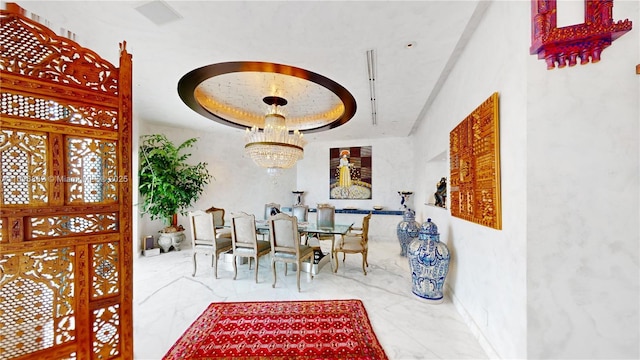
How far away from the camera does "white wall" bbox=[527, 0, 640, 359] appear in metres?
1.30

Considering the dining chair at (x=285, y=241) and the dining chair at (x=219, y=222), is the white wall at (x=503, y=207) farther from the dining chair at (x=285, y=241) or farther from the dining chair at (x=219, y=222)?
the dining chair at (x=219, y=222)

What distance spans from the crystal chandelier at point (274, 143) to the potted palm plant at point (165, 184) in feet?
6.61

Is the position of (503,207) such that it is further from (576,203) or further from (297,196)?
(297,196)

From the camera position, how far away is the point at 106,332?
1363 millimetres

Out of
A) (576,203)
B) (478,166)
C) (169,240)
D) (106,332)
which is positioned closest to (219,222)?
(169,240)

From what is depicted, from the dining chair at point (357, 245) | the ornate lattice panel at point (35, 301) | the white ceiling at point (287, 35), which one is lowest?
the dining chair at point (357, 245)

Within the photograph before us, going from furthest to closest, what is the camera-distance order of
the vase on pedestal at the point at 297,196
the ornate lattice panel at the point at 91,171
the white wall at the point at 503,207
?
the vase on pedestal at the point at 297,196 < the white wall at the point at 503,207 < the ornate lattice panel at the point at 91,171

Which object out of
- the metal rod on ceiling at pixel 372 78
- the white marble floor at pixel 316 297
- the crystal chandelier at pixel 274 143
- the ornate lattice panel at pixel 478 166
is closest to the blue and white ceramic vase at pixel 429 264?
the white marble floor at pixel 316 297

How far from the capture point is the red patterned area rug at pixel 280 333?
1918 mm

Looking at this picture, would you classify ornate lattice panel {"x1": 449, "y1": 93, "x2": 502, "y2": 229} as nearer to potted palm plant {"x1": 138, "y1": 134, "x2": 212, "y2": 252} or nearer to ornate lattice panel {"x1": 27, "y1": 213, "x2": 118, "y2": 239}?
ornate lattice panel {"x1": 27, "y1": 213, "x2": 118, "y2": 239}

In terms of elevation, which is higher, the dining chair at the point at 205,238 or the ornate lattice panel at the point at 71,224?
the ornate lattice panel at the point at 71,224

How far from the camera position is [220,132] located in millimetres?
5848

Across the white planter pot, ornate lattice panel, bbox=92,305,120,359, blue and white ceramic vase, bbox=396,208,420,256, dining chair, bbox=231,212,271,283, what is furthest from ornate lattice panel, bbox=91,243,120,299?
blue and white ceramic vase, bbox=396,208,420,256

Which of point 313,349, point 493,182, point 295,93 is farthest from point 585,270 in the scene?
point 295,93
